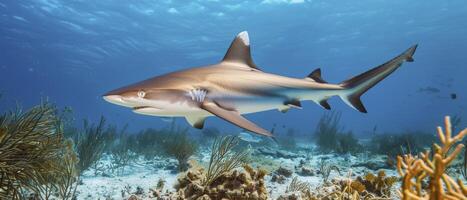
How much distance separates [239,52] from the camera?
5.95m

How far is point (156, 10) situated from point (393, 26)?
88.2ft

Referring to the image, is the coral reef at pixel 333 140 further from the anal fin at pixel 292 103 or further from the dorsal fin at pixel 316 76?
the anal fin at pixel 292 103

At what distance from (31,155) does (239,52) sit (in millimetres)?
3724

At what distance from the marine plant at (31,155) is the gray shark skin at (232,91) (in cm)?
199

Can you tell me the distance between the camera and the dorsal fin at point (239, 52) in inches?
233

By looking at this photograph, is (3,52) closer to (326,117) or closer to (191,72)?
(326,117)

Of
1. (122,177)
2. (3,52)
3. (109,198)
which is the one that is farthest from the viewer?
(3,52)

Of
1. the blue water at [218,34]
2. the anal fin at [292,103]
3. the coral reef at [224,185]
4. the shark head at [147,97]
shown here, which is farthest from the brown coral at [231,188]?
the blue water at [218,34]

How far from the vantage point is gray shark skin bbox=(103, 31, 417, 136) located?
13.1 ft

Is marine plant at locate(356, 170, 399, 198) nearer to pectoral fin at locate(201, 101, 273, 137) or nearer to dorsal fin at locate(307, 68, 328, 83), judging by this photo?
dorsal fin at locate(307, 68, 328, 83)

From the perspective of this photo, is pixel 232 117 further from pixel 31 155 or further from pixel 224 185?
pixel 31 155

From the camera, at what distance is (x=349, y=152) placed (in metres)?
15.8

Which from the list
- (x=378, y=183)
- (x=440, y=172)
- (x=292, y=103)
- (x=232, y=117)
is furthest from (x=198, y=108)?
(x=378, y=183)

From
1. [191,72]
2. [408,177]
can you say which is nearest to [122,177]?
[191,72]
